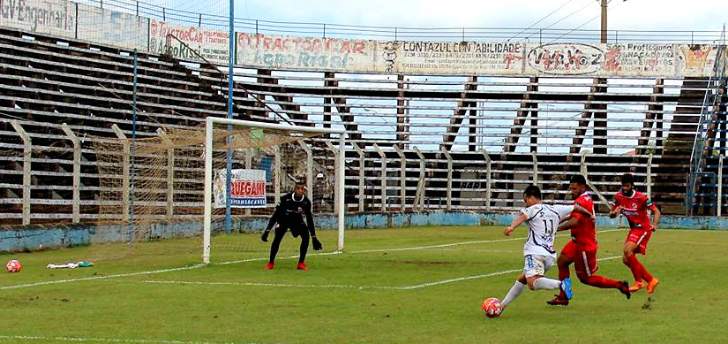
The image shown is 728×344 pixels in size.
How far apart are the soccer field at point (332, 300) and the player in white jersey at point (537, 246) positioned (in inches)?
15.1

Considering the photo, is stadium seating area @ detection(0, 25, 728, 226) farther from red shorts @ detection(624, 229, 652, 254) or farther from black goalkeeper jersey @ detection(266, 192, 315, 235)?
red shorts @ detection(624, 229, 652, 254)

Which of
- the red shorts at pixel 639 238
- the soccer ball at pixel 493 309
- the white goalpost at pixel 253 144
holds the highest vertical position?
the white goalpost at pixel 253 144

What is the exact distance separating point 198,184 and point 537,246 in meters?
13.6

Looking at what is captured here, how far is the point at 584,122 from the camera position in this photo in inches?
1938

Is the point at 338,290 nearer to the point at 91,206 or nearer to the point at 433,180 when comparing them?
the point at 91,206

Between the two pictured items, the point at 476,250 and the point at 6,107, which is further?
the point at 6,107

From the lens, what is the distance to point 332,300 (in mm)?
15328

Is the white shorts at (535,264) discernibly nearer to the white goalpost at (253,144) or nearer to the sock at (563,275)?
the sock at (563,275)

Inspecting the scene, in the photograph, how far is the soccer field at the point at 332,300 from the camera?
11.8m

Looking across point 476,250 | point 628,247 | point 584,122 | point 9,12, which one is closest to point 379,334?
point 628,247

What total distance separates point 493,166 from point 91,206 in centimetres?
2259

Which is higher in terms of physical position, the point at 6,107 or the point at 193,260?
the point at 6,107

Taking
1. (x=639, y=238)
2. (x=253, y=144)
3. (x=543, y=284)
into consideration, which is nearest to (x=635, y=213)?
(x=639, y=238)

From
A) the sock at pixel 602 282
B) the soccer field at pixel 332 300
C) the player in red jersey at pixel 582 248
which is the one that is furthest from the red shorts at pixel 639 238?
the sock at pixel 602 282
